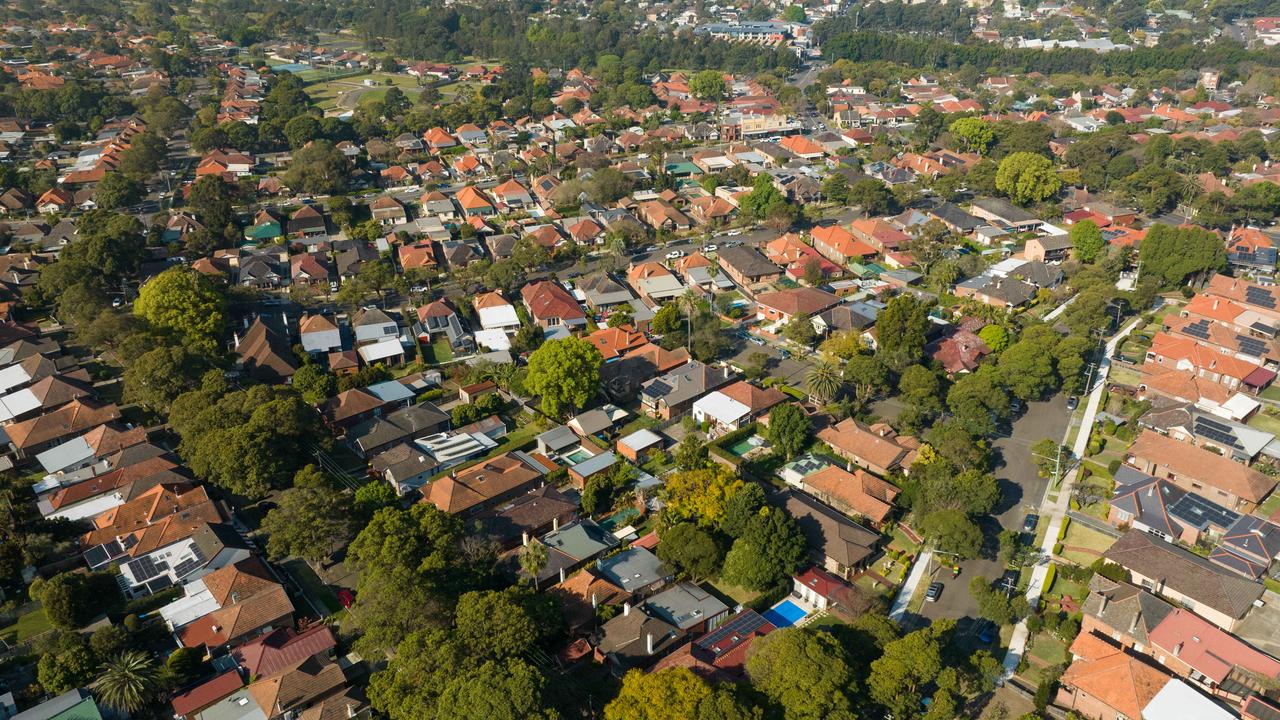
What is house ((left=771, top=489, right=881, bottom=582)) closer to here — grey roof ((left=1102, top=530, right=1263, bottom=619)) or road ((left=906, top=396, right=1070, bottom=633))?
road ((left=906, top=396, right=1070, bottom=633))

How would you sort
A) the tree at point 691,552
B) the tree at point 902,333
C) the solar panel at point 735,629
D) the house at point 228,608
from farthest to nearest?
1. the tree at point 902,333
2. the tree at point 691,552
3. the house at point 228,608
4. the solar panel at point 735,629

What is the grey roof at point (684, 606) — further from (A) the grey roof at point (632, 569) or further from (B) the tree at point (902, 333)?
(B) the tree at point (902, 333)

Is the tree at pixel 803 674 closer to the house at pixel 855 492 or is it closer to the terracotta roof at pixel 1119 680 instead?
the terracotta roof at pixel 1119 680

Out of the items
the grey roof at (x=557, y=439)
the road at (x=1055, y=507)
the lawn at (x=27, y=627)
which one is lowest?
the road at (x=1055, y=507)

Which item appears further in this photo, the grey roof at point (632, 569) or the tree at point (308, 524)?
the tree at point (308, 524)

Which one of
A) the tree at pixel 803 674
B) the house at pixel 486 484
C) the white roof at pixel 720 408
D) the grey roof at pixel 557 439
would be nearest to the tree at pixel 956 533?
the tree at pixel 803 674

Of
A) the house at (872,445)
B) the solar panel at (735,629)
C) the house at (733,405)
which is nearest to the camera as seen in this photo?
the solar panel at (735,629)

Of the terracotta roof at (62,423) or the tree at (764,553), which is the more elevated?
the tree at (764,553)
